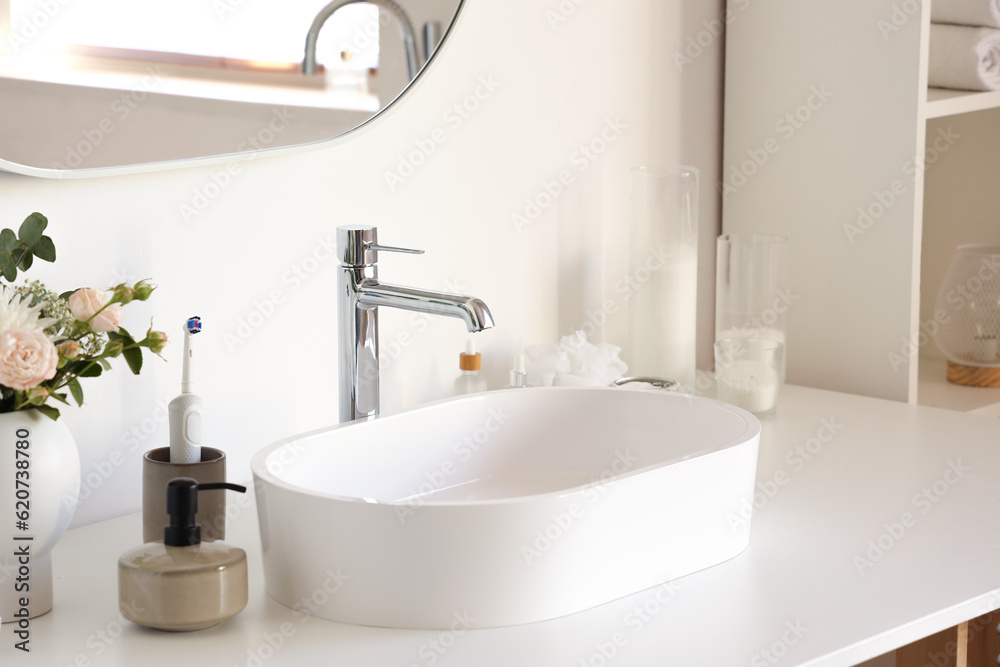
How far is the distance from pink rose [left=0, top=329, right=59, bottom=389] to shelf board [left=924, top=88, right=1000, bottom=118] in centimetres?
121

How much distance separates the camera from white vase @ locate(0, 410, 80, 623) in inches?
33.2

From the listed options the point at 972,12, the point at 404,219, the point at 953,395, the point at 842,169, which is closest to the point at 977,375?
the point at 953,395

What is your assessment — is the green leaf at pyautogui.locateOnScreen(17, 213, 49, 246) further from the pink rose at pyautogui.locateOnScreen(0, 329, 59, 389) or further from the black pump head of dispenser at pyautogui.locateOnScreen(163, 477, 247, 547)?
the black pump head of dispenser at pyautogui.locateOnScreen(163, 477, 247, 547)

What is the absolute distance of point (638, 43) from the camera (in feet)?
5.15

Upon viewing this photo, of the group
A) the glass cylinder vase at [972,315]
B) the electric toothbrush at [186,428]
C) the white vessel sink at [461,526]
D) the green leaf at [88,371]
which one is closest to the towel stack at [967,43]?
the glass cylinder vase at [972,315]

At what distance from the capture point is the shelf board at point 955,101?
1.52 meters

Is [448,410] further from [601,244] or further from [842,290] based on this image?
[842,290]

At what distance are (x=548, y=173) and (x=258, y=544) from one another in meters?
0.67

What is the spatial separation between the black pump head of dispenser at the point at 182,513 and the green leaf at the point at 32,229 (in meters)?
0.26

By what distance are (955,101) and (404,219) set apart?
0.82 meters

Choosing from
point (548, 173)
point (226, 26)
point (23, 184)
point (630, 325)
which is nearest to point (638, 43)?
point (548, 173)

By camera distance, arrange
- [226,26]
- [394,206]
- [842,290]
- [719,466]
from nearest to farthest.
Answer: [719,466]
[226,26]
[394,206]
[842,290]

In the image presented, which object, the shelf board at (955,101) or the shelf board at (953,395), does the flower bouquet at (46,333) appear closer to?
the shelf board at (955,101)

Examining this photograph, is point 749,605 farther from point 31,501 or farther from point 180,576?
point 31,501
